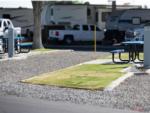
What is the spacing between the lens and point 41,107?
34.3 ft

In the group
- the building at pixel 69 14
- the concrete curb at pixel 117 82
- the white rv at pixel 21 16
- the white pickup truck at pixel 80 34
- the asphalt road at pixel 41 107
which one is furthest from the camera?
the building at pixel 69 14

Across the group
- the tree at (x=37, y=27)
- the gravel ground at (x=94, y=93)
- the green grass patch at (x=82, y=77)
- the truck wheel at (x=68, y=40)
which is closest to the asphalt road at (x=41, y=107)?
the gravel ground at (x=94, y=93)

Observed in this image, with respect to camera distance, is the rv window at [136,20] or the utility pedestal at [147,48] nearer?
the utility pedestal at [147,48]

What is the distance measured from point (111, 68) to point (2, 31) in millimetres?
11112

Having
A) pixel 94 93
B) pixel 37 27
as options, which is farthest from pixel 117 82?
pixel 37 27

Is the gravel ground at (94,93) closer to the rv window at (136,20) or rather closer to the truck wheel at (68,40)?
the truck wheel at (68,40)

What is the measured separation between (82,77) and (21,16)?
2842 cm

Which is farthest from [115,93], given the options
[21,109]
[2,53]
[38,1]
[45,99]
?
[38,1]

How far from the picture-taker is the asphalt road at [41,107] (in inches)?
394

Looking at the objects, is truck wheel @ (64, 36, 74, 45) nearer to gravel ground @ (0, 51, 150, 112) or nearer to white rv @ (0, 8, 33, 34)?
white rv @ (0, 8, 33, 34)

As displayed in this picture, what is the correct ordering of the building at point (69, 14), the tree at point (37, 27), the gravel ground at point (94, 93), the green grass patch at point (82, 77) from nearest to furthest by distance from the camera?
the gravel ground at point (94, 93) < the green grass patch at point (82, 77) < the tree at point (37, 27) < the building at point (69, 14)

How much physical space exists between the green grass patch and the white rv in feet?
83.4

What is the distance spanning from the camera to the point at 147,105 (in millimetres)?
10781

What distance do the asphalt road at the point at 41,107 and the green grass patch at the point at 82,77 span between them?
2332 mm
